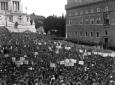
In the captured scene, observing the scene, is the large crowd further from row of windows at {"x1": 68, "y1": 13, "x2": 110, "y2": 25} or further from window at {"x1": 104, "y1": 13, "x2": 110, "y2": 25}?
row of windows at {"x1": 68, "y1": 13, "x2": 110, "y2": 25}

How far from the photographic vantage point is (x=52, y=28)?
3231 inches

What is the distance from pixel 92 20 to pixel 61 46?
3639cm

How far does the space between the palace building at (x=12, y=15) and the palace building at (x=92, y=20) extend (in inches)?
351

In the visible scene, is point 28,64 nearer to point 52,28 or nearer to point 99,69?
point 99,69

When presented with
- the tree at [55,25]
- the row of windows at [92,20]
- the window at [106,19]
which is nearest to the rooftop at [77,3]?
the row of windows at [92,20]

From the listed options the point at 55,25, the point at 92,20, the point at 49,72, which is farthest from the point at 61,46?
the point at 55,25

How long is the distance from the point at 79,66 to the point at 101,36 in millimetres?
39523

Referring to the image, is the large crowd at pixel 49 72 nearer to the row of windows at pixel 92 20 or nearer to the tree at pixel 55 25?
the row of windows at pixel 92 20

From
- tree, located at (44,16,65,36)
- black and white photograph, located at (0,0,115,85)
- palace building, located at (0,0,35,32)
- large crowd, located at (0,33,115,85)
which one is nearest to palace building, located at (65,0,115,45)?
black and white photograph, located at (0,0,115,85)

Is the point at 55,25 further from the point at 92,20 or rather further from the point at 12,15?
the point at 92,20

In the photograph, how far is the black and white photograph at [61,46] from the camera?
9469 millimetres

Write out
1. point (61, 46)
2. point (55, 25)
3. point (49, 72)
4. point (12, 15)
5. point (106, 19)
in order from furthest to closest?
point (55, 25) < point (12, 15) < point (106, 19) < point (61, 46) < point (49, 72)

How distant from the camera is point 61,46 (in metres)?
17.3

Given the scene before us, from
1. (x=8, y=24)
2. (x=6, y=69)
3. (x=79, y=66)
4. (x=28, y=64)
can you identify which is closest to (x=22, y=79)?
(x=6, y=69)
